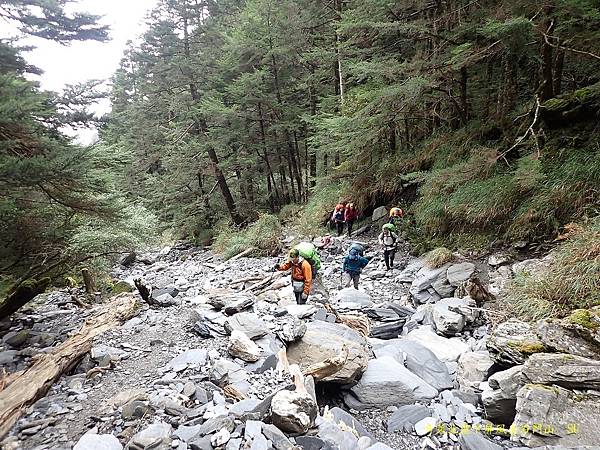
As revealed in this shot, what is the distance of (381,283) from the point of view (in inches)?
413

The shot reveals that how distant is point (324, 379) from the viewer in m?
5.16

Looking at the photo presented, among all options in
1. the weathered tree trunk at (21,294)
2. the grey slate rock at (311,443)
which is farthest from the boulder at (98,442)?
the weathered tree trunk at (21,294)

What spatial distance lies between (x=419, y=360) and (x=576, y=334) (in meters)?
2.21

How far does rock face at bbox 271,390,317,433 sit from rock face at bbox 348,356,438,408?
1.43 m

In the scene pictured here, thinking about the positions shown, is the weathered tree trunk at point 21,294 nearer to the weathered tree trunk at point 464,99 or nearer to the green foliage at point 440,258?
the green foliage at point 440,258

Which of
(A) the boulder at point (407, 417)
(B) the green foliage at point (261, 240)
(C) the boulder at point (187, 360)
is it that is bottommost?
(B) the green foliage at point (261, 240)

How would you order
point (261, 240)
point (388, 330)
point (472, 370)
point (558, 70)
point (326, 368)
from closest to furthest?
point (326, 368), point (472, 370), point (388, 330), point (558, 70), point (261, 240)

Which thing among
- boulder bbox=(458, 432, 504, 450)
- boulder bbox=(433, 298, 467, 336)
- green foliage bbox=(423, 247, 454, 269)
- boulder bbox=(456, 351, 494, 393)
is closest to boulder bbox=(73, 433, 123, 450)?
boulder bbox=(458, 432, 504, 450)

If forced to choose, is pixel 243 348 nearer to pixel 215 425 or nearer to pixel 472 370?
pixel 215 425

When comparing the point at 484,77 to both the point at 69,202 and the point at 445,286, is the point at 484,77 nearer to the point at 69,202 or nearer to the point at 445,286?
the point at 445,286

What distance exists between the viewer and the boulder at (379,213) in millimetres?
14398

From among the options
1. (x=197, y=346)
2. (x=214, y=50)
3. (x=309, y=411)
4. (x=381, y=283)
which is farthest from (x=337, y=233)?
(x=214, y=50)

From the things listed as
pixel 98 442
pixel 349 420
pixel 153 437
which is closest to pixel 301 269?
pixel 349 420

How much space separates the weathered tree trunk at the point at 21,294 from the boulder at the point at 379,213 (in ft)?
36.3
